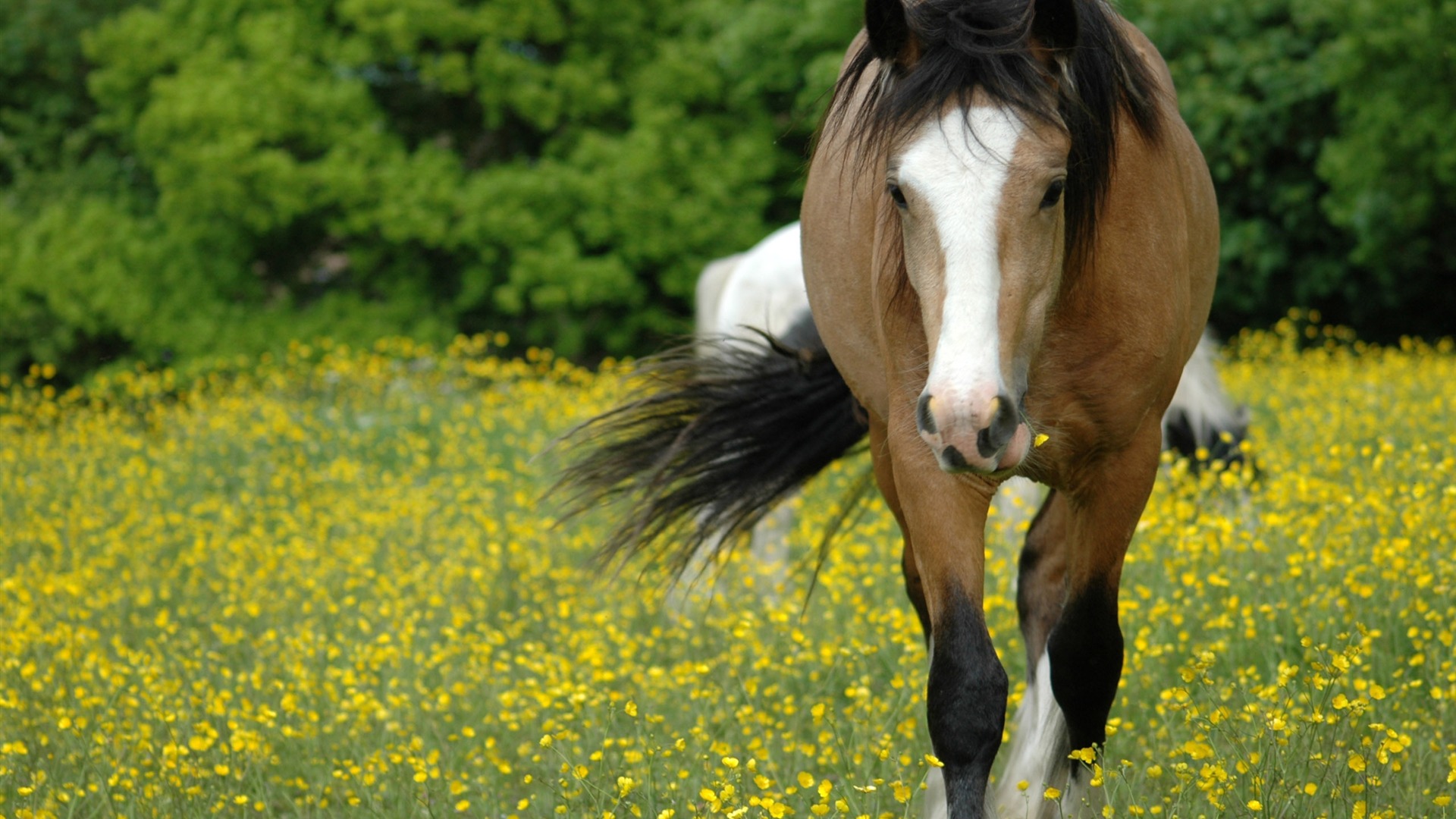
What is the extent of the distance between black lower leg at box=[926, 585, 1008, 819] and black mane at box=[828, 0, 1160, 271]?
2.64 ft

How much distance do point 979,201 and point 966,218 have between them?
4cm

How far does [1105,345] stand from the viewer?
2850 millimetres

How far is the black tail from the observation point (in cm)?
442

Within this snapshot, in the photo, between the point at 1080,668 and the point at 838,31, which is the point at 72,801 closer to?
the point at 1080,668

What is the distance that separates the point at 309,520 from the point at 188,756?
14.9 feet

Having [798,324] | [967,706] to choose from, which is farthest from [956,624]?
[798,324]

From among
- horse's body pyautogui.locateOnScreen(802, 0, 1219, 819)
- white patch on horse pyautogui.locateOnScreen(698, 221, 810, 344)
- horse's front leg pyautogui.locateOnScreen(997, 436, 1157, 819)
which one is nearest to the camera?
horse's body pyautogui.locateOnScreen(802, 0, 1219, 819)

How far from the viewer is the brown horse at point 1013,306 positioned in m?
2.39

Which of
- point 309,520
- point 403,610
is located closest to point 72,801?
point 403,610

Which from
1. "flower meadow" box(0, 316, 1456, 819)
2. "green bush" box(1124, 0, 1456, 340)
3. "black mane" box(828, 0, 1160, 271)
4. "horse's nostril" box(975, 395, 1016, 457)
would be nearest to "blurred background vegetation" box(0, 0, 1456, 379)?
"green bush" box(1124, 0, 1456, 340)

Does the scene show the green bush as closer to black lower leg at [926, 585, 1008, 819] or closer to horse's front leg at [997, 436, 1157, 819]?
horse's front leg at [997, 436, 1157, 819]

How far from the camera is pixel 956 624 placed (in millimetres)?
2736

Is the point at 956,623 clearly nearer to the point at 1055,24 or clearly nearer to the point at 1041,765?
the point at 1041,765

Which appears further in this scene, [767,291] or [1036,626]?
[767,291]
